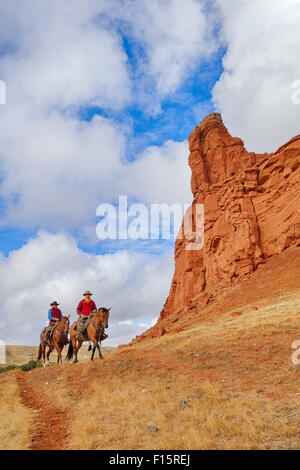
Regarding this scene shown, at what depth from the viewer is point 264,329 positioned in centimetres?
1711

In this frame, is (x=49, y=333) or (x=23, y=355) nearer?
(x=49, y=333)

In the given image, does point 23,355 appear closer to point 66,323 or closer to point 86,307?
point 66,323

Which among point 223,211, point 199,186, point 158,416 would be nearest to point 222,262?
point 223,211

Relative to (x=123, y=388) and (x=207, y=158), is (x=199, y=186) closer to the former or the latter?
(x=207, y=158)

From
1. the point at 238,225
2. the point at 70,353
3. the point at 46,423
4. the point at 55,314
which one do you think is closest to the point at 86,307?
the point at 70,353

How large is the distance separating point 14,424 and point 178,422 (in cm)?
395

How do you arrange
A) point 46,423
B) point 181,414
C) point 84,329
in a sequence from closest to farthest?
point 181,414 < point 46,423 < point 84,329

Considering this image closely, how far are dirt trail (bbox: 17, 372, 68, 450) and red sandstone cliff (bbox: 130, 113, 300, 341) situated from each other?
27.7 metres

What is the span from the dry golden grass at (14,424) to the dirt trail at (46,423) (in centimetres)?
18

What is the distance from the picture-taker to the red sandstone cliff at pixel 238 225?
139 feet

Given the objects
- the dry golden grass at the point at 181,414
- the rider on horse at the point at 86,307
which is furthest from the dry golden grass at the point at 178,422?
the rider on horse at the point at 86,307

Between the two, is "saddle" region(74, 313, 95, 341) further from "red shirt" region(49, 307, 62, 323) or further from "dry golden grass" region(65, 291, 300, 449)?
"dry golden grass" region(65, 291, 300, 449)

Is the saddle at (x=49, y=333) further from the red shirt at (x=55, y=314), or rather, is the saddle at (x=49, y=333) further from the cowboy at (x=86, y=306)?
the cowboy at (x=86, y=306)

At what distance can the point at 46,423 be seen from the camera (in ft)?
25.0
